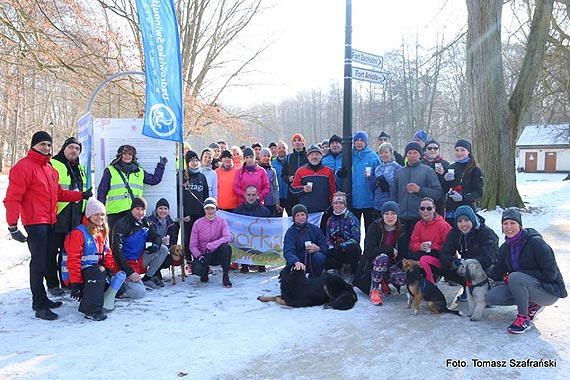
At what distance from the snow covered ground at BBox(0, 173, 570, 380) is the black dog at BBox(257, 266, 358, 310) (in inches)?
6.1

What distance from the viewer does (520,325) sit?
14.3 feet

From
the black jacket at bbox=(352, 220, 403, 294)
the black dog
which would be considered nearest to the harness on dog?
the black jacket at bbox=(352, 220, 403, 294)

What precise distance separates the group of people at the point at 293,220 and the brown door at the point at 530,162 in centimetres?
4613

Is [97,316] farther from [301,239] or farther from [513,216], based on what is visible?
[513,216]

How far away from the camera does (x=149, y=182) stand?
6.51 m

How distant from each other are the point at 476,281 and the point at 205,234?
3.56m

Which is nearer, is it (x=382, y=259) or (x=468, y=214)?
(x=468, y=214)

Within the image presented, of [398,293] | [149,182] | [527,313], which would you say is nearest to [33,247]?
[149,182]

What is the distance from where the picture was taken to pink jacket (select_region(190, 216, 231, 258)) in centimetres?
622

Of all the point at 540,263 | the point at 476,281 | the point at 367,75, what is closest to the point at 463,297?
the point at 476,281

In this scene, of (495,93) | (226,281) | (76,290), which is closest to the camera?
(76,290)

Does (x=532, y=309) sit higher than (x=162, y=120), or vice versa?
(x=162, y=120)

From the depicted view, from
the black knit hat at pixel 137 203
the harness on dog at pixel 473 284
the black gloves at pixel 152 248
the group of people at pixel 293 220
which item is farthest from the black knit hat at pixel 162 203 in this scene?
the harness on dog at pixel 473 284

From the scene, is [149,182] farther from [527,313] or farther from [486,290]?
[527,313]
